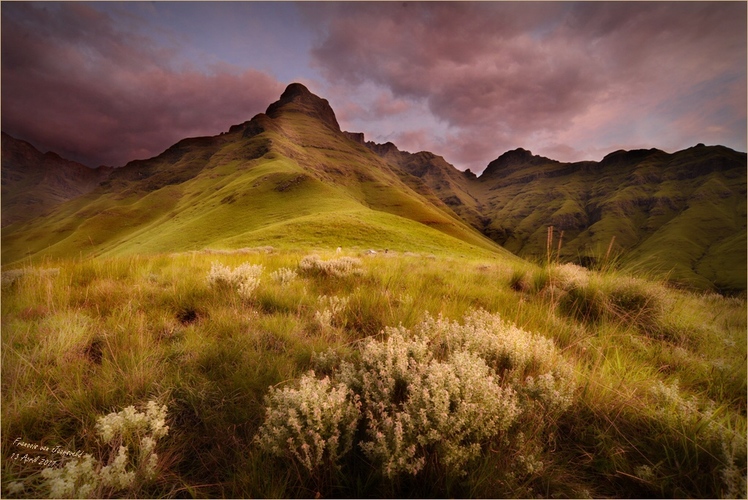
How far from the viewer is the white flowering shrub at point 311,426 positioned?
1.73 meters

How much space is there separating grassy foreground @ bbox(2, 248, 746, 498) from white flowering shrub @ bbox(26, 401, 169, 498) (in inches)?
0.4

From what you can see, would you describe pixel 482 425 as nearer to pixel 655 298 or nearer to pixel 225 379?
pixel 225 379

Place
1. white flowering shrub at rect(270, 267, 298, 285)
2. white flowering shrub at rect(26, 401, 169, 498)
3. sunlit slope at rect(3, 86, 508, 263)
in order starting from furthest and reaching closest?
sunlit slope at rect(3, 86, 508, 263), white flowering shrub at rect(270, 267, 298, 285), white flowering shrub at rect(26, 401, 169, 498)

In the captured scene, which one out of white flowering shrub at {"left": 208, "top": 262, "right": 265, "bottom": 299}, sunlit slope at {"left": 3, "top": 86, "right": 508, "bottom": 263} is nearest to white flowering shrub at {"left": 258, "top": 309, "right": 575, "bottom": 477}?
white flowering shrub at {"left": 208, "top": 262, "right": 265, "bottom": 299}

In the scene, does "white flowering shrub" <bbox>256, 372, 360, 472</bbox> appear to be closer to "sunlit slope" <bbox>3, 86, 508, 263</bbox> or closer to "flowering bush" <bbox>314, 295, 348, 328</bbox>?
"flowering bush" <bbox>314, 295, 348, 328</bbox>

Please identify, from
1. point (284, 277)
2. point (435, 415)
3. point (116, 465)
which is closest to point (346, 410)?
point (435, 415)

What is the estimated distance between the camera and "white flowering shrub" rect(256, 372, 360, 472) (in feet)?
5.68

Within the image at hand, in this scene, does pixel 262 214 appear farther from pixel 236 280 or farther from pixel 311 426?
pixel 311 426

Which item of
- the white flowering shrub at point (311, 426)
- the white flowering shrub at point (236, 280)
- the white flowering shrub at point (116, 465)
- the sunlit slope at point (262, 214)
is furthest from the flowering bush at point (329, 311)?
the sunlit slope at point (262, 214)

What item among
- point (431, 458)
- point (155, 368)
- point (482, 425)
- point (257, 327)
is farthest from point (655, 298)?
point (155, 368)

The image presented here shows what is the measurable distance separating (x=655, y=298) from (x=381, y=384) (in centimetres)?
514

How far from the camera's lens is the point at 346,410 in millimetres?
1939

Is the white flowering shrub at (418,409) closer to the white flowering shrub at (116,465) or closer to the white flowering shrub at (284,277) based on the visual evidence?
the white flowering shrub at (116,465)

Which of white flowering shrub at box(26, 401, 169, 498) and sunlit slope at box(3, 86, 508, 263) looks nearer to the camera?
white flowering shrub at box(26, 401, 169, 498)
